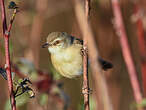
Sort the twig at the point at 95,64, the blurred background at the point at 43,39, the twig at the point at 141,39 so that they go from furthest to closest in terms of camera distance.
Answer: the twig at the point at 141,39
the blurred background at the point at 43,39
the twig at the point at 95,64

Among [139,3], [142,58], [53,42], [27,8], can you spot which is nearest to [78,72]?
[53,42]

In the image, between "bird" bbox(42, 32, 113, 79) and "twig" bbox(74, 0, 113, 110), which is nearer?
"twig" bbox(74, 0, 113, 110)

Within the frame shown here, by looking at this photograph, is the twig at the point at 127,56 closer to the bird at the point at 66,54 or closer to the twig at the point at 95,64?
the twig at the point at 95,64

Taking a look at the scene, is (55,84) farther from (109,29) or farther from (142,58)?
(109,29)

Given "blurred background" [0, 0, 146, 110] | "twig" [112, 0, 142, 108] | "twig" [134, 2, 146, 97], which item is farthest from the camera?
"twig" [134, 2, 146, 97]

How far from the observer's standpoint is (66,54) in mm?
3443

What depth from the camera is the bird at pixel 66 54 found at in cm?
336

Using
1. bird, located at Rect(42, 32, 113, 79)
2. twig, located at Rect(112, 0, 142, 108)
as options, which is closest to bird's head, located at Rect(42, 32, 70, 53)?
bird, located at Rect(42, 32, 113, 79)

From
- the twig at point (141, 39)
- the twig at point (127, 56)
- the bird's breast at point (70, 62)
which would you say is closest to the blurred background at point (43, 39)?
the bird's breast at point (70, 62)

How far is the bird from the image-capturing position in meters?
3.36

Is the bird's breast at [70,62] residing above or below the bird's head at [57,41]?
below

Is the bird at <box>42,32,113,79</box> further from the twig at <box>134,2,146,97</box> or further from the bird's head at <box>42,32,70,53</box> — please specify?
the twig at <box>134,2,146,97</box>

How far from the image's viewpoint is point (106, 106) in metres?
2.63

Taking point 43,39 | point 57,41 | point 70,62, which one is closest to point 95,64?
point 70,62
